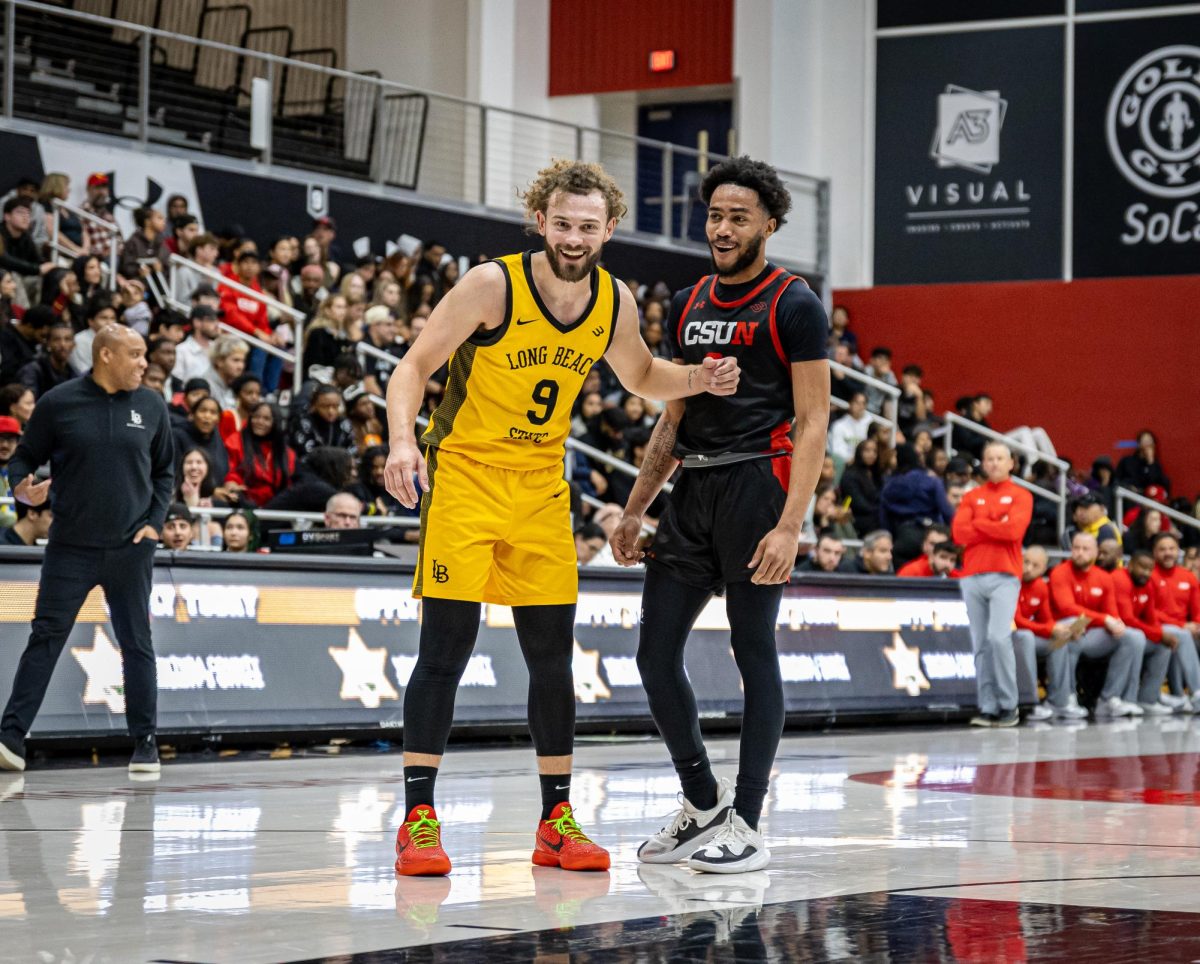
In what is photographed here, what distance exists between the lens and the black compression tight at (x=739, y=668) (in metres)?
5.50

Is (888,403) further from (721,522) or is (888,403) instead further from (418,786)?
(418,786)

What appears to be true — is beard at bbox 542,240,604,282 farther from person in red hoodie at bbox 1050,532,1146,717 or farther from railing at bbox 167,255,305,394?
person in red hoodie at bbox 1050,532,1146,717

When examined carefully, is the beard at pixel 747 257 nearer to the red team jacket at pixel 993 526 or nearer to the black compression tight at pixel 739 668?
the black compression tight at pixel 739 668

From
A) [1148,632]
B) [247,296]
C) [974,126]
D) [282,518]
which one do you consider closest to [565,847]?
[282,518]

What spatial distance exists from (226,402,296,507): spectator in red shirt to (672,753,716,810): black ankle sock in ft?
25.8

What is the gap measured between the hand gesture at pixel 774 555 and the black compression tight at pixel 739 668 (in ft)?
0.37

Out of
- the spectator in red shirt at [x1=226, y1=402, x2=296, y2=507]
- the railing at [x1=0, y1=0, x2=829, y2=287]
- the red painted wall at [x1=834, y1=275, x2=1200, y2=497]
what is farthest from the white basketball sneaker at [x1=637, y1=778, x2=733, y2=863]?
the red painted wall at [x1=834, y1=275, x2=1200, y2=497]

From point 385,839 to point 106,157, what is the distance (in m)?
12.5

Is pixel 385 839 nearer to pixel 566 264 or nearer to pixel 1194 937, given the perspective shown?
pixel 566 264

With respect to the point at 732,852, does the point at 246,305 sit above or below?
above

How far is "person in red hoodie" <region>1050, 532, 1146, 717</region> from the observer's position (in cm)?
1513

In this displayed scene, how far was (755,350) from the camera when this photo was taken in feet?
18.3

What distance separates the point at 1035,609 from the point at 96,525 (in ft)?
29.3

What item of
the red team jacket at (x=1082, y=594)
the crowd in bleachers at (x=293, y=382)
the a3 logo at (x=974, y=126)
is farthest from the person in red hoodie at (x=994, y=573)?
the a3 logo at (x=974, y=126)
